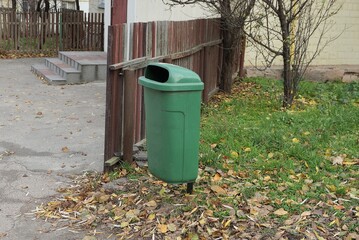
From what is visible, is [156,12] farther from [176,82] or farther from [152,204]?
[152,204]

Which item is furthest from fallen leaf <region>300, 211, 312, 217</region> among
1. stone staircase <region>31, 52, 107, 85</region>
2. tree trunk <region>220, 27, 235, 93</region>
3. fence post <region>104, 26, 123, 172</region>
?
stone staircase <region>31, 52, 107, 85</region>

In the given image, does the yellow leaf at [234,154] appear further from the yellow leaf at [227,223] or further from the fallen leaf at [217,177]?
the yellow leaf at [227,223]

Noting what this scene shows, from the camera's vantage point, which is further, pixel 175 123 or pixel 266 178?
pixel 266 178

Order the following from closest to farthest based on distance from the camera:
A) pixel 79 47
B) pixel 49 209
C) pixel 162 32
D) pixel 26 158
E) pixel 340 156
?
pixel 49 209
pixel 340 156
pixel 26 158
pixel 162 32
pixel 79 47

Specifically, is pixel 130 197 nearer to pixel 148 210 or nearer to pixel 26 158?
pixel 148 210

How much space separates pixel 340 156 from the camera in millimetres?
6074

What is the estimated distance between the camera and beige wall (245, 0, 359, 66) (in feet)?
45.5

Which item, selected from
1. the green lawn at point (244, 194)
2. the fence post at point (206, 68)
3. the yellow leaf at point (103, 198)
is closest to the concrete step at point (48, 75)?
the fence post at point (206, 68)

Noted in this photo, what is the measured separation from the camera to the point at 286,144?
6477 millimetres

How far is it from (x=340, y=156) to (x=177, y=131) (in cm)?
239

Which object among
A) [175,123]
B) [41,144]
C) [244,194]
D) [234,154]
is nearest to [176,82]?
[175,123]

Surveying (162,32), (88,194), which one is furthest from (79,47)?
(88,194)

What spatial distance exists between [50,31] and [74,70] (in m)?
7.07

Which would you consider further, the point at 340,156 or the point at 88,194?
the point at 340,156
